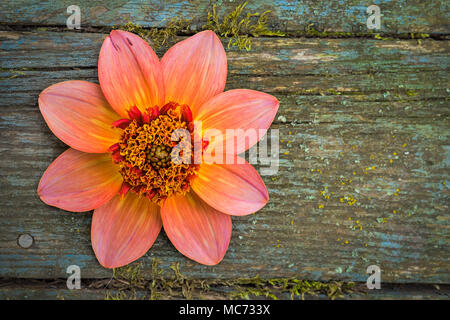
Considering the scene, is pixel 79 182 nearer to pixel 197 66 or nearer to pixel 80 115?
pixel 80 115

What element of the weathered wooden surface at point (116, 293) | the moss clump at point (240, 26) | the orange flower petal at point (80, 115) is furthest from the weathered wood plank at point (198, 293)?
the moss clump at point (240, 26)

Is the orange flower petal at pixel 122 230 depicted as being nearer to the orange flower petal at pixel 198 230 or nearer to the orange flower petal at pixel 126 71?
the orange flower petal at pixel 198 230

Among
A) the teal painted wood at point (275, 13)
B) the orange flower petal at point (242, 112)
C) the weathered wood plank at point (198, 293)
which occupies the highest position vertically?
the teal painted wood at point (275, 13)

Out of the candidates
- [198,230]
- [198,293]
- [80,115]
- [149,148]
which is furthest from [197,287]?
[80,115]

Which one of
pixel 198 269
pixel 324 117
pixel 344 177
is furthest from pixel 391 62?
pixel 198 269

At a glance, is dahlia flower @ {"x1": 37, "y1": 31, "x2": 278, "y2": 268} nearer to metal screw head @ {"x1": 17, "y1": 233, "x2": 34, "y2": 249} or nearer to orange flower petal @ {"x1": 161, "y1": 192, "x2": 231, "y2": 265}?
orange flower petal @ {"x1": 161, "y1": 192, "x2": 231, "y2": 265}

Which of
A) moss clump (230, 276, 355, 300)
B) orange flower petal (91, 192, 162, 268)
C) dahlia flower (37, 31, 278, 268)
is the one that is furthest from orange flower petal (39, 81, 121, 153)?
moss clump (230, 276, 355, 300)

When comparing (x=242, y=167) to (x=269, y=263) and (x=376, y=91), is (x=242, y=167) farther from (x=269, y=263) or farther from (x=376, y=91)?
(x=376, y=91)
